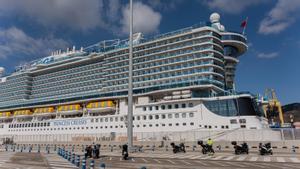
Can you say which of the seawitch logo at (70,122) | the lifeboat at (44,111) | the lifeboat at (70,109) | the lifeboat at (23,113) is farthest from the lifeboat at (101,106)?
the lifeboat at (23,113)

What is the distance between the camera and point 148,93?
46.2 meters

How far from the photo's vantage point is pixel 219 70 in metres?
44.3

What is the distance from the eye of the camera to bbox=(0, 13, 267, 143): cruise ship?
129 feet

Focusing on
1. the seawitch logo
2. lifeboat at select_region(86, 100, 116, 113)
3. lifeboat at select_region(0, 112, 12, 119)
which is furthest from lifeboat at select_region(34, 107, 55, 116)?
lifeboat at select_region(86, 100, 116, 113)

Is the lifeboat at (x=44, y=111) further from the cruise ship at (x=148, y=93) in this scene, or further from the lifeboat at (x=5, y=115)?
the lifeboat at (x=5, y=115)

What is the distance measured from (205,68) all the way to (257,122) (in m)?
13.1

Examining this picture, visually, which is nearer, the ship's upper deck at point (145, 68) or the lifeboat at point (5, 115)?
the ship's upper deck at point (145, 68)

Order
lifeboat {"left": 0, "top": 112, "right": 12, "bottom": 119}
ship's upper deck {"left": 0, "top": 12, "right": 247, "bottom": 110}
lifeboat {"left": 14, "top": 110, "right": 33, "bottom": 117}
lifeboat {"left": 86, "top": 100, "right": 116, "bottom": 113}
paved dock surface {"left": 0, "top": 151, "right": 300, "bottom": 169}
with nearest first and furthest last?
paved dock surface {"left": 0, "top": 151, "right": 300, "bottom": 169}
ship's upper deck {"left": 0, "top": 12, "right": 247, "bottom": 110}
lifeboat {"left": 86, "top": 100, "right": 116, "bottom": 113}
lifeboat {"left": 14, "top": 110, "right": 33, "bottom": 117}
lifeboat {"left": 0, "top": 112, "right": 12, "bottom": 119}

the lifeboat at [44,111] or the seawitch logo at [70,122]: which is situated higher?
the lifeboat at [44,111]

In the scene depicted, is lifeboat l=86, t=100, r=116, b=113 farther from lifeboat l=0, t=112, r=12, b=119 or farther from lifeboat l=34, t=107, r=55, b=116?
lifeboat l=0, t=112, r=12, b=119

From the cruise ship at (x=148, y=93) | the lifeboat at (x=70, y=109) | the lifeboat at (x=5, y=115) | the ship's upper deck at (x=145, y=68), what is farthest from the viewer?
the lifeboat at (x=5, y=115)

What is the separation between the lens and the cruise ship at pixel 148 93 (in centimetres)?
3928

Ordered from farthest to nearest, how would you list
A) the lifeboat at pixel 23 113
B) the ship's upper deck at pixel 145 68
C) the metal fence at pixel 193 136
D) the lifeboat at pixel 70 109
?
the lifeboat at pixel 23 113 → the lifeboat at pixel 70 109 → the ship's upper deck at pixel 145 68 → the metal fence at pixel 193 136

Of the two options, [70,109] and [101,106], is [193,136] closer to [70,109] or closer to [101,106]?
[101,106]
